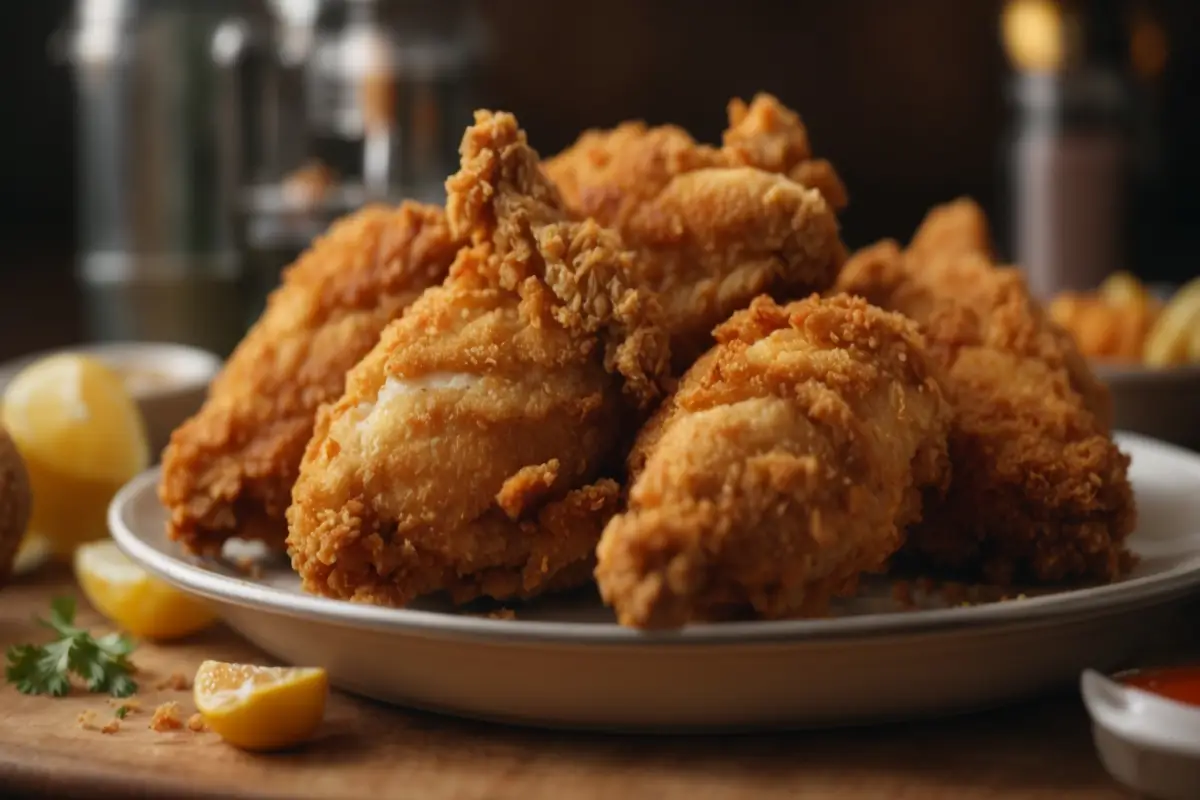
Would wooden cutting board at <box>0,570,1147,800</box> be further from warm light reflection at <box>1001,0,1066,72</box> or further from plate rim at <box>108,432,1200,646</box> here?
warm light reflection at <box>1001,0,1066,72</box>

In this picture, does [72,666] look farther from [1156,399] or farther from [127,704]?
[1156,399]

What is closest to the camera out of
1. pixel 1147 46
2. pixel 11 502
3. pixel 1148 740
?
pixel 1148 740

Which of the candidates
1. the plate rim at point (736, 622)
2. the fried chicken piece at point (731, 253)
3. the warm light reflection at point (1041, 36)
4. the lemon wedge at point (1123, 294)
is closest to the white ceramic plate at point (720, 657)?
the plate rim at point (736, 622)

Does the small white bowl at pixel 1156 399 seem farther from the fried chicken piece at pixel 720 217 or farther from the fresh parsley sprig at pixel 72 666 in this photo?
the fresh parsley sprig at pixel 72 666

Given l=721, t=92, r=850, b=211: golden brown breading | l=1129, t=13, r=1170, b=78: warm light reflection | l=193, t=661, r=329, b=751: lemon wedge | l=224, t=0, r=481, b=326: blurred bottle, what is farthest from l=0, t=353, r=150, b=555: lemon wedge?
l=1129, t=13, r=1170, b=78: warm light reflection

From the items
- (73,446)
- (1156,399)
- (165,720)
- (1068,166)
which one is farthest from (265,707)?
(1068,166)

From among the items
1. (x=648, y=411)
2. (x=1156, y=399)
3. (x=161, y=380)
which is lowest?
(x=161, y=380)

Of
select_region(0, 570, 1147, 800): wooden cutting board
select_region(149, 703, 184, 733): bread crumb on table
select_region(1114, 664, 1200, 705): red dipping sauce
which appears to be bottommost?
select_region(149, 703, 184, 733): bread crumb on table
